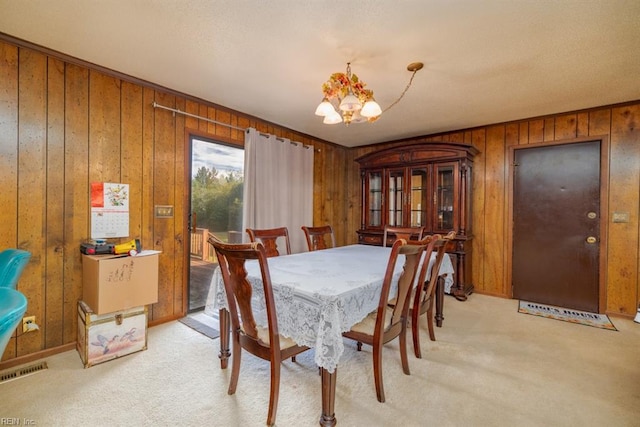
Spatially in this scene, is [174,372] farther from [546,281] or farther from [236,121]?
[546,281]

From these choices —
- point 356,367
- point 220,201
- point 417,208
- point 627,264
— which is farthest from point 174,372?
point 627,264

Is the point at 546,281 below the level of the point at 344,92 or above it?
below

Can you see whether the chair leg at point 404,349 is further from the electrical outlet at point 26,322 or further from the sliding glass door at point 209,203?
the electrical outlet at point 26,322

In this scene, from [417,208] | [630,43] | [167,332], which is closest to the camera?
[630,43]

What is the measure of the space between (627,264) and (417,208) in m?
2.29

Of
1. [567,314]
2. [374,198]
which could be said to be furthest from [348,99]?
[567,314]

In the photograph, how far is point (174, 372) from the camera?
2051 mm

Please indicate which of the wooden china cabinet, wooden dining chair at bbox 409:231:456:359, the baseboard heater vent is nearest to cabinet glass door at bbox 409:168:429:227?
the wooden china cabinet

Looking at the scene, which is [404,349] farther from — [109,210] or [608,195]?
[608,195]

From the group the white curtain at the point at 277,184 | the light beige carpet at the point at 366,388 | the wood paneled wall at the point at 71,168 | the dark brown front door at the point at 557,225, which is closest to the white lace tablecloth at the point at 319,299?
the light beige carpet at the point at 366,388

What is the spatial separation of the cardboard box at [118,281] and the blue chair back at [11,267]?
938 mm

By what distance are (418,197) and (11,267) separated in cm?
405

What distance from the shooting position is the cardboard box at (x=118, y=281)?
2.12 meters

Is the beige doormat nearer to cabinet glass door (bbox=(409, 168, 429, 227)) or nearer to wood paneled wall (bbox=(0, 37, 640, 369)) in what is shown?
wood paneled wall (bbox=(0, 37, 640, 369))
